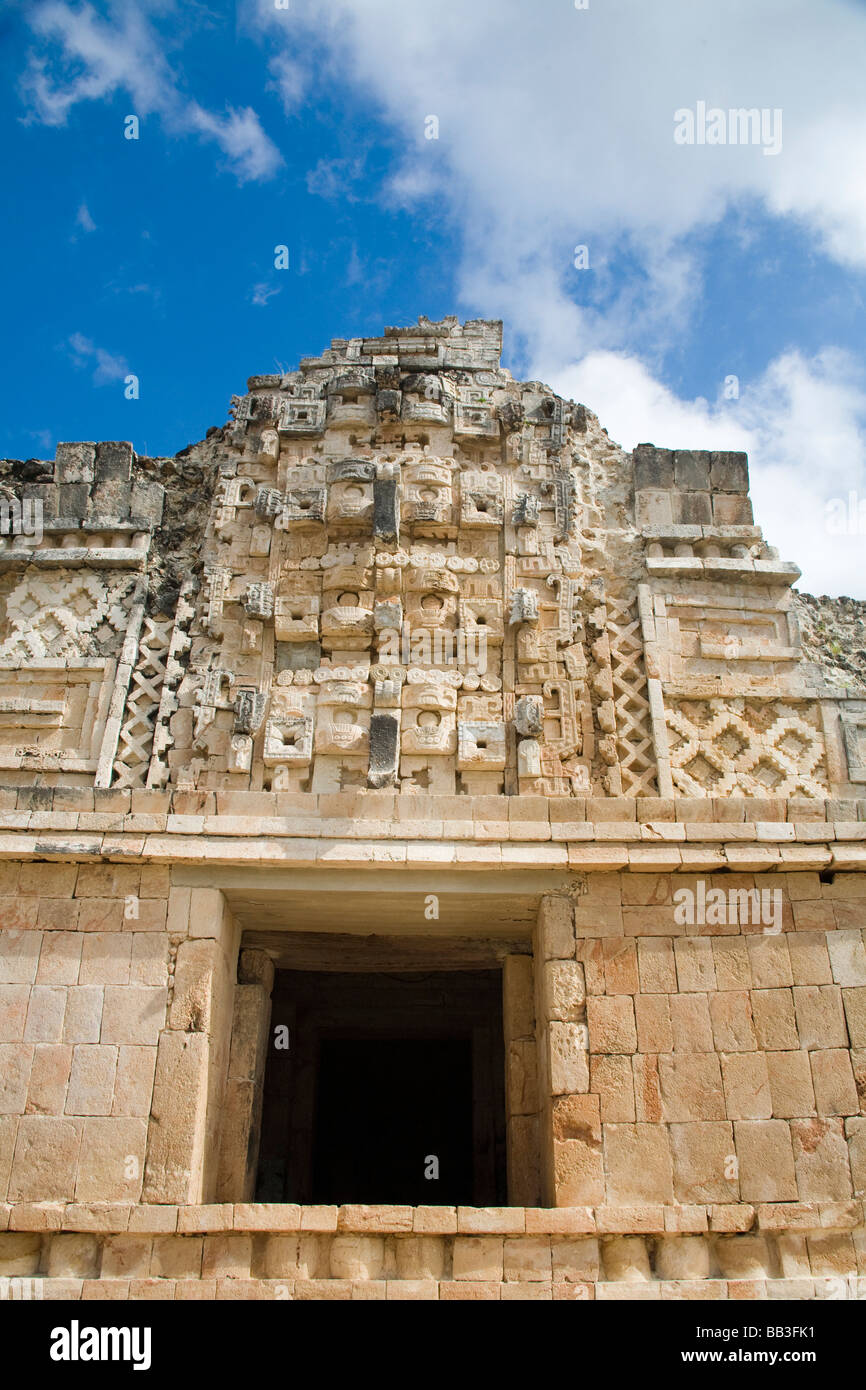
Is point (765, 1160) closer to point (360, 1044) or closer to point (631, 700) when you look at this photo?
point (631, 700)

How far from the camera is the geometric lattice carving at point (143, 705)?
880cm

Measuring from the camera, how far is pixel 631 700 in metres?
9.13

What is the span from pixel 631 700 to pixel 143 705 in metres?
4.27

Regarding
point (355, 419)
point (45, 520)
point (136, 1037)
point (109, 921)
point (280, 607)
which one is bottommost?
point (136, 1037)

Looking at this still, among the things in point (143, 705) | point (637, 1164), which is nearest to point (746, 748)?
point (637, 1164)

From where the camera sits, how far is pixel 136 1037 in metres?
7.15

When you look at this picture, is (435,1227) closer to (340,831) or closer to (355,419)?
(340,831)

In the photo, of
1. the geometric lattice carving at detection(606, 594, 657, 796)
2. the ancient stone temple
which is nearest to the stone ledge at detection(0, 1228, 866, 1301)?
the ancient stone temple

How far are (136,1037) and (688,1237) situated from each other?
387cm
